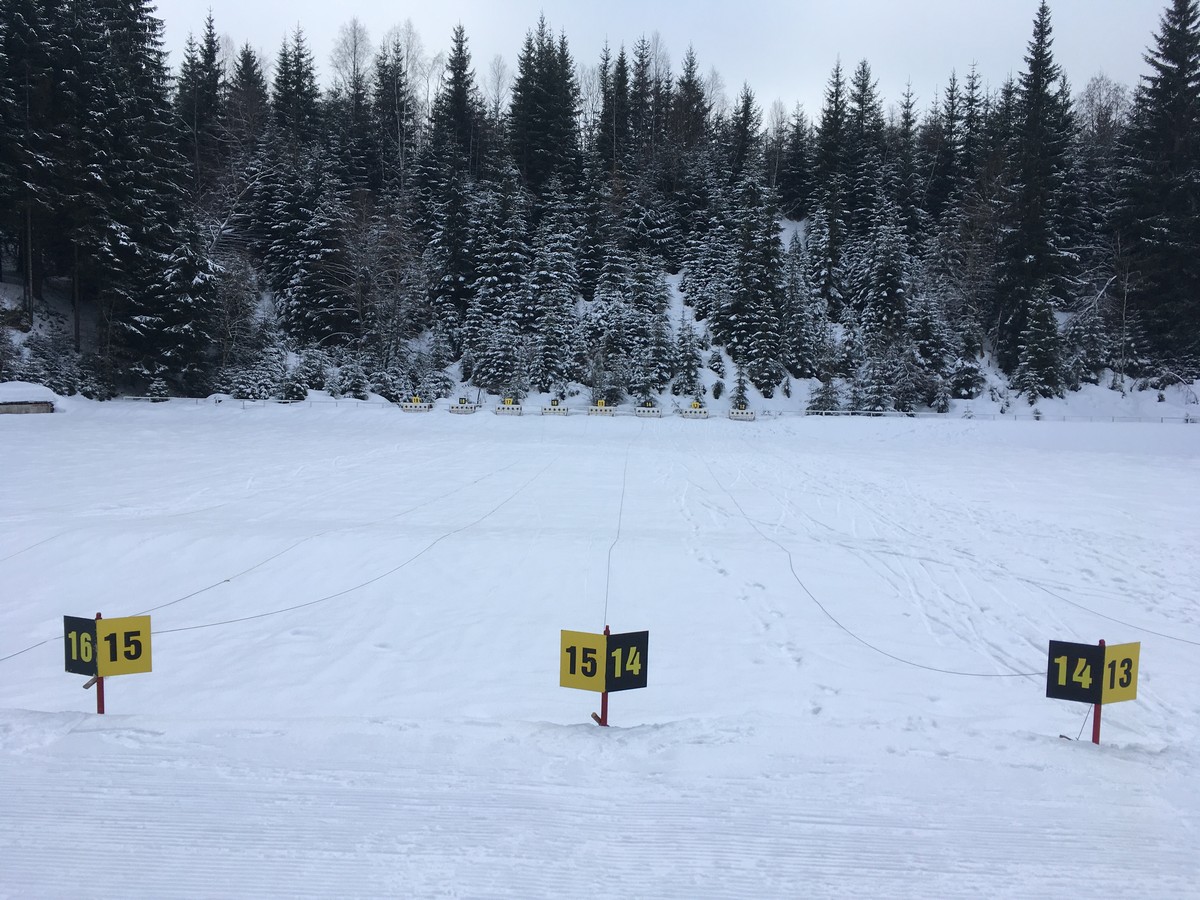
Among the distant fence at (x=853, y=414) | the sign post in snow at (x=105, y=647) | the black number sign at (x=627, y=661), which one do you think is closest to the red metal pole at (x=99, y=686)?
the sign post in snow at (x=105, y=647)

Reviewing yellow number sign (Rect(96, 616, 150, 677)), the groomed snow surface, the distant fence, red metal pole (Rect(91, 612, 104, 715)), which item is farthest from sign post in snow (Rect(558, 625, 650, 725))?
the distant fence

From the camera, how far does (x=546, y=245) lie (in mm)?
43031

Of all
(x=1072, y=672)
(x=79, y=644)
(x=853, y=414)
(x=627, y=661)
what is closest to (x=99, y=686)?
(x=79, y=644)

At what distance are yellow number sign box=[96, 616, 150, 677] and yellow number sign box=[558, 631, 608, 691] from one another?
308 centimetres

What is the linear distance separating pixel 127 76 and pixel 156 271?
11.1m

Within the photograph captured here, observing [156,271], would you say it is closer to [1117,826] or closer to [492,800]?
[492,800]

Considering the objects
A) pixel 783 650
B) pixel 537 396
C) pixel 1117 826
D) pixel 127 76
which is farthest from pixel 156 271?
pixel 1117 826

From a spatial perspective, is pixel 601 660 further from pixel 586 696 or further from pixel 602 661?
pixel 586 696

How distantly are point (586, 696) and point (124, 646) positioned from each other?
3605mm

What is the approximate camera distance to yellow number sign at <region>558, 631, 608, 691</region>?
16.4 feet

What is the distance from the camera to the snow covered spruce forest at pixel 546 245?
31.3 metres

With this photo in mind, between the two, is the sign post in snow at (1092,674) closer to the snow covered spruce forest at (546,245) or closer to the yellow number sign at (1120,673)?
the yellow number sign at (1120,673)

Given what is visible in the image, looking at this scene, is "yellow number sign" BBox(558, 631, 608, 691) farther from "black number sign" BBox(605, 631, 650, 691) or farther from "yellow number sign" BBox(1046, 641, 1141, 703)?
"yellow number sign" BBox(1046, 641, 1141, 703)

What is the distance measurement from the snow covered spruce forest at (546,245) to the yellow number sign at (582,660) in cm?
3120
